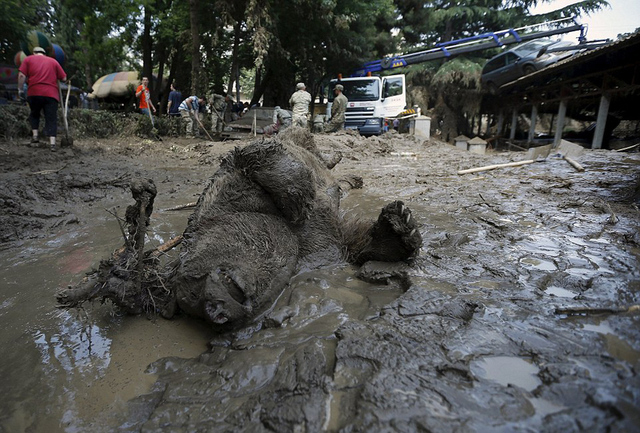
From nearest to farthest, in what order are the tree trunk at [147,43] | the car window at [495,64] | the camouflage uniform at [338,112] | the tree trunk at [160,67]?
the camouflage uniform at [338,112]
the tree trunk at [147,43]
the car window at [495,64]
the tree trunk at [160,67]

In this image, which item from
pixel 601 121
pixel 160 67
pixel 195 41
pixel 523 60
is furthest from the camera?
pixel 160 67

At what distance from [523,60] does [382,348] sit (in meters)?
17.4

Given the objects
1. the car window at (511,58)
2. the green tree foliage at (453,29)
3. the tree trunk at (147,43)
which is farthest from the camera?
the green tree foliage at (453,29)

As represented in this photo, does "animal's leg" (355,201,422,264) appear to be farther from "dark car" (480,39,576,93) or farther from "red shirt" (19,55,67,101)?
"dark car" (480,39,576,93)

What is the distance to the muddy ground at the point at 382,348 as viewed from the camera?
1275 mm

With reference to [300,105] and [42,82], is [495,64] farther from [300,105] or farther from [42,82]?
[42,82]

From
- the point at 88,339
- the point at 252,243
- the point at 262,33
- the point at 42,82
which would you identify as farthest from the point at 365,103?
the point at 88,339

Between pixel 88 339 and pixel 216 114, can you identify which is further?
pixel 216 114

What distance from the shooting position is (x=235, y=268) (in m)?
1.92

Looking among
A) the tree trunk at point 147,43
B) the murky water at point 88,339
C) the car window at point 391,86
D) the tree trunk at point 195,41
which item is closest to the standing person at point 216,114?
the tree trunk at point 195,41

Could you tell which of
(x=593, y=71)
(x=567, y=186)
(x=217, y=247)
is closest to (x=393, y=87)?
(x=593, y=71)

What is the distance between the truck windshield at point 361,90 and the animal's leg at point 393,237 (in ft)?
46.5

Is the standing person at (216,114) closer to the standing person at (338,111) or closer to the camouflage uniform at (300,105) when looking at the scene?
the camouflage uniform at (300,105)

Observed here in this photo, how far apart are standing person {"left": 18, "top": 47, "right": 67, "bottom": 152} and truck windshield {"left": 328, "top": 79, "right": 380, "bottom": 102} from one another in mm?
10554
